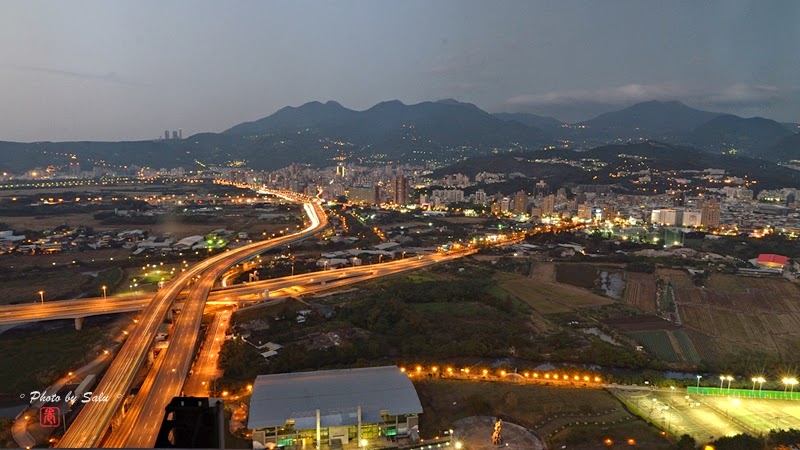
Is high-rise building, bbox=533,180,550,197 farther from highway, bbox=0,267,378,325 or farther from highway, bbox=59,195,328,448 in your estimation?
highway, bbox=0,267,378,325

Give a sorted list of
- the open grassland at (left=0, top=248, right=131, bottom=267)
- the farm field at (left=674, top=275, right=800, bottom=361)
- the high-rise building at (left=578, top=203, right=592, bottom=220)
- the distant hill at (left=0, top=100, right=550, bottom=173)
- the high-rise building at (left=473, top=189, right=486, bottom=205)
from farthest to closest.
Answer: the distant hill at (left=0, top=100, right=550, bottom=173) → the high-rise building at (left=473, top=189, right=486, bottom=205) → the high-rise building at (left=578, top=203, right=592, bottom=220) → the open grassland at (left=0, top=248, right=131, bottom=267) → the farm field at (left=674, top=275, right=800, bottom=361)

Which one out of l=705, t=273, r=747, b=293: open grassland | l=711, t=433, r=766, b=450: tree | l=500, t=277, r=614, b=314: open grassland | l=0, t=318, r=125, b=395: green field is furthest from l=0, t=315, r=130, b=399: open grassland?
l=705, t=273, r=747, b=293: open grassland

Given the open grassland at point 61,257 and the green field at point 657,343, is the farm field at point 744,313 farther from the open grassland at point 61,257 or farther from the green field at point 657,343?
the open grassland at point 61,257

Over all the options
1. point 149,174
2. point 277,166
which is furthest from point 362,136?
point 149,174

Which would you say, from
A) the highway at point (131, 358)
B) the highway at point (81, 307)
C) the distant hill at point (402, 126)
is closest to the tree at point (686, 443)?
the highway at point (131, 358)

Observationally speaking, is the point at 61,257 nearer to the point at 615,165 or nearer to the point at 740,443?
the point at 740,443

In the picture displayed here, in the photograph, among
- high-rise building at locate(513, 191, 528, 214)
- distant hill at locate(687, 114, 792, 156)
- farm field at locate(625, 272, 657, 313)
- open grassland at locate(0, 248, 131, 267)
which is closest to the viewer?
farm field at locate(625, 272, 657, 313)
